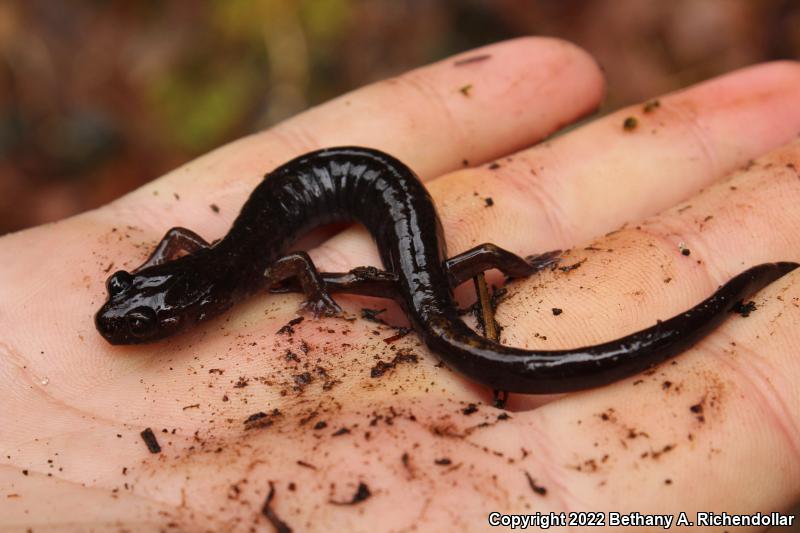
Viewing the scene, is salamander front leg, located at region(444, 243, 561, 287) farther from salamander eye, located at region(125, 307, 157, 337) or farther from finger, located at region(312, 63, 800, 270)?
salamander eye, located at region(125, 307, 157, 337)

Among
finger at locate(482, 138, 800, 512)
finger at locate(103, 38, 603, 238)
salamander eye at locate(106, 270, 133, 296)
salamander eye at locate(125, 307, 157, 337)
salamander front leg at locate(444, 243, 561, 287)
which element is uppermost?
finger at locate(103, 38, 603, 238)

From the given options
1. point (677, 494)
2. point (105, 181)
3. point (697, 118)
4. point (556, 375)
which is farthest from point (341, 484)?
point (105, 181)

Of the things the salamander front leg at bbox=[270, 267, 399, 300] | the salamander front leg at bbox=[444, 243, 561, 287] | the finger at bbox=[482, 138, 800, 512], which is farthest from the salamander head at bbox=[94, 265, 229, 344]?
the finger at bbox=[482, 138, 800, 512]

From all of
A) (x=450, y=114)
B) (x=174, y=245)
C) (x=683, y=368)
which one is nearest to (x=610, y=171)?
(x=450, y=114)

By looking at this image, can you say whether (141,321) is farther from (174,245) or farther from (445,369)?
(445,369)

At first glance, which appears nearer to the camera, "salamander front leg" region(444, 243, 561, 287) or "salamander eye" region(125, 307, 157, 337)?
"salamander eye" region(125, 307, 157, 337)

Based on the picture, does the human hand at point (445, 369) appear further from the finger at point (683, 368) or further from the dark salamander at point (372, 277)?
the dark salamander at point (372, 277)
